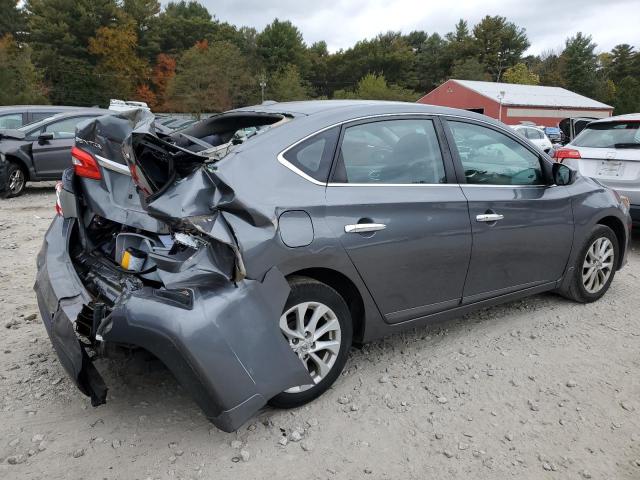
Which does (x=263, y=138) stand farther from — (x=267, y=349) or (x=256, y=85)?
(x=256, y=85)

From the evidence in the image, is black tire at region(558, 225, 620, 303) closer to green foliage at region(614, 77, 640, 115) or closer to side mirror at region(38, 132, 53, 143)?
side mirror at region(38, 132, 53, 143)

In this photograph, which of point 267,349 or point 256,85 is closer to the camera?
point 267,349

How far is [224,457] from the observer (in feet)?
8.35


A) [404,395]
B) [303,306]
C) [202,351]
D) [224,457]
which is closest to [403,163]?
[303,306]

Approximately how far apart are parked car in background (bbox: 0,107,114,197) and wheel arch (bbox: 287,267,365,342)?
7605mm

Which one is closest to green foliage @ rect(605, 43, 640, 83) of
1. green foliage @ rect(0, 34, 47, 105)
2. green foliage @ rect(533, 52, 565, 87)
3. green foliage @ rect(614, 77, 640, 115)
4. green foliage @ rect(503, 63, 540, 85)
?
green foliage @ rect(533, 52, 565, 87)

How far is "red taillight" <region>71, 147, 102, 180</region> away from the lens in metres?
3.26

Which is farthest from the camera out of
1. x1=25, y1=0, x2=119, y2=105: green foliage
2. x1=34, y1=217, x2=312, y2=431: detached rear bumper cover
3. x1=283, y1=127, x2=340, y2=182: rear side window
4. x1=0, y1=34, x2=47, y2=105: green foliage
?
x1=25, y1=0, x2=119, y2=105: green foliage

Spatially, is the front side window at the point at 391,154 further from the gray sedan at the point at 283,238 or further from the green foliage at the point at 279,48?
the green foliage at the point at 279,48

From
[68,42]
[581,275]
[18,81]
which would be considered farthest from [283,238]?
[68,42]

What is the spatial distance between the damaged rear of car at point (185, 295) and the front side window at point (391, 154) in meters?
0.45

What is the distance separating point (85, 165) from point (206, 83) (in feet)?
166

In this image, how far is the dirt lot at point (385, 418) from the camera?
2500 millimetres

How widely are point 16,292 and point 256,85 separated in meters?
56.8
